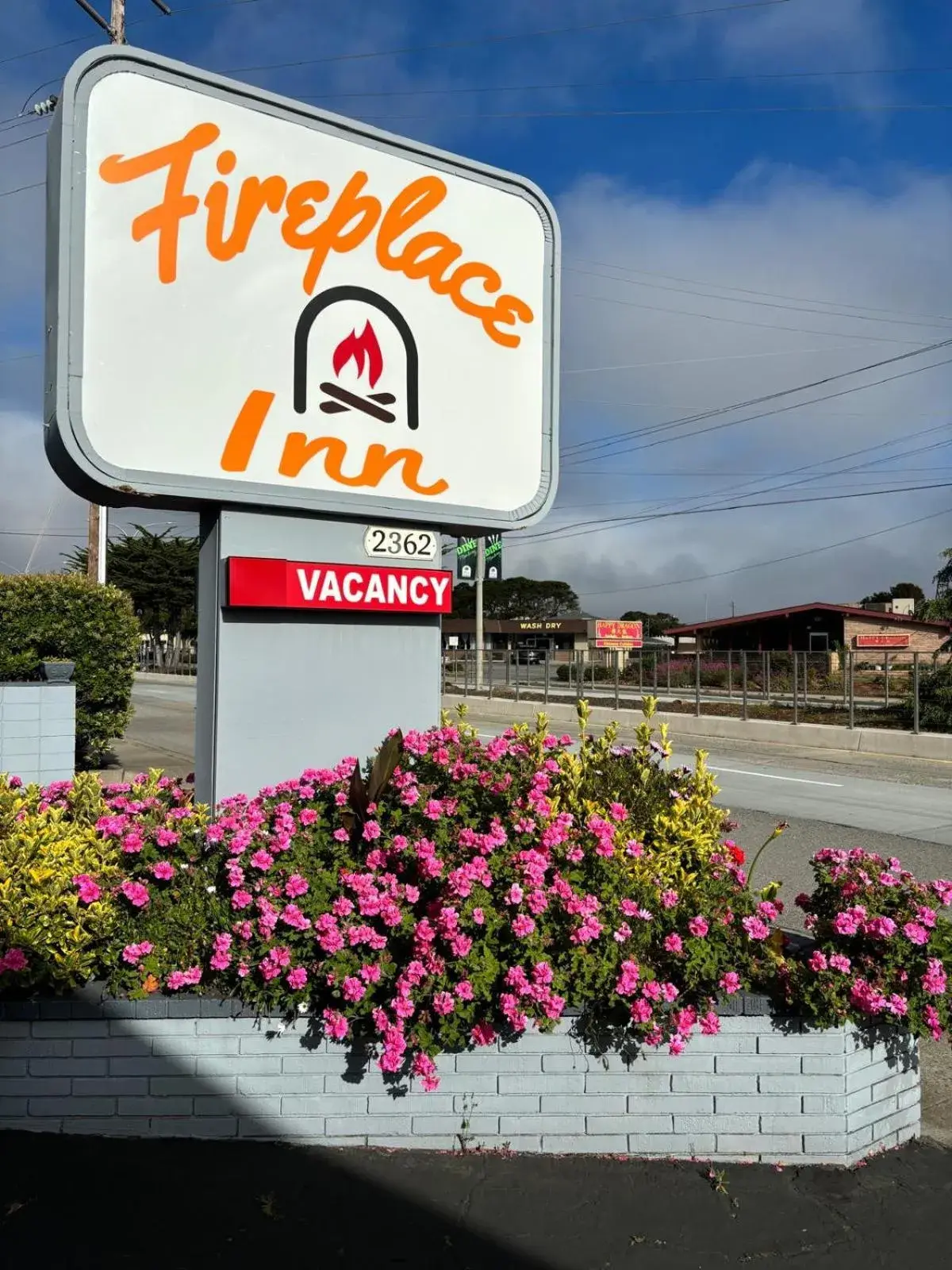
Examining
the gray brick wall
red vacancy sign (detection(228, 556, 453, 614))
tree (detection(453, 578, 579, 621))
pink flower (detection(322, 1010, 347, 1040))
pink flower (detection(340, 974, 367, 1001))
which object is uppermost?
tree (detection(453, 578, 579, 621))

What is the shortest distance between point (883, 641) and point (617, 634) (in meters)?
16.2

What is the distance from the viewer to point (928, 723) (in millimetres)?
20078

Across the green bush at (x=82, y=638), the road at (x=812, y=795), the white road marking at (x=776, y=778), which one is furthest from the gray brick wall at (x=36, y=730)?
the white road marking at (x=776, y=778)

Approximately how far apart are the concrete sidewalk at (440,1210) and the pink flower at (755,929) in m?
0.77

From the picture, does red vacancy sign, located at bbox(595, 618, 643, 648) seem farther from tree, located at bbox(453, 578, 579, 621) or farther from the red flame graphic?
tree, located at bbox(453, 578, 579, 621)

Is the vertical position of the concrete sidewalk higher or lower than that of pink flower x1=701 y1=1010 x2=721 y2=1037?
lower

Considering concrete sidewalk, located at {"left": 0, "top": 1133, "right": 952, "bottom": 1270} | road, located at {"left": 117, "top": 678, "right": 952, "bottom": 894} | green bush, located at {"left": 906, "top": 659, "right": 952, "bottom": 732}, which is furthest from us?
green bush, located at {"left": 906, "top": 659, "right": 952, "bottom": 732}

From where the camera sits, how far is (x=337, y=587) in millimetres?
5086

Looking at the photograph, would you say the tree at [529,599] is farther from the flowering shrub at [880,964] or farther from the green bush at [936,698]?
the flowering shrub at [880,964]

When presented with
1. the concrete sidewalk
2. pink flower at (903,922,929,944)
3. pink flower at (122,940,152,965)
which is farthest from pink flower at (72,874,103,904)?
pink flower at (903,922,929,944)

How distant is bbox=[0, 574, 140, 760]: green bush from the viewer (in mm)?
12008

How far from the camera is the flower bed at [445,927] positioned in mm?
3391

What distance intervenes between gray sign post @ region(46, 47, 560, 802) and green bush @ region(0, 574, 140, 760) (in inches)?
311

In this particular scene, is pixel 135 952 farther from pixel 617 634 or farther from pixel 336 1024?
pixel 617 634
